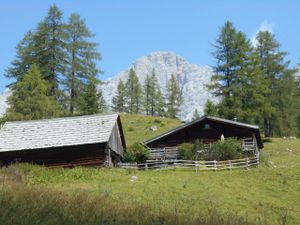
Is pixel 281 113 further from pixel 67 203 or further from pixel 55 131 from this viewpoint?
pixel 67 203

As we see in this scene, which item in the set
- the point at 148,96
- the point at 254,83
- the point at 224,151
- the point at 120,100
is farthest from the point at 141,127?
the point at 148,96

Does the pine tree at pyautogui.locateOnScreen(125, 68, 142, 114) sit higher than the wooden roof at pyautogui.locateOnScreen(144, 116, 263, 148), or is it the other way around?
the pine tree at pyautogui.locateOnScreen(125, 68, 142, 114)

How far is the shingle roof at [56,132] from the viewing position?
37.0 meters

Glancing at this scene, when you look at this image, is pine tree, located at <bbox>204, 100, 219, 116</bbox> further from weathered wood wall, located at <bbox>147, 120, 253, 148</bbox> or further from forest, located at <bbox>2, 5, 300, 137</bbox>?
weathered wood wall, located at <bbox>147, 120, 253, 148</bbox>

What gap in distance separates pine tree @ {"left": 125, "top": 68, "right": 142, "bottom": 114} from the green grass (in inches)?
648

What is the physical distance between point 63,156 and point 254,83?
25.4 m

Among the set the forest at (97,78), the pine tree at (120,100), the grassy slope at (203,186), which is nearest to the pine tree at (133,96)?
the pine tree at (120,100)

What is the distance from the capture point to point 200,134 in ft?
141

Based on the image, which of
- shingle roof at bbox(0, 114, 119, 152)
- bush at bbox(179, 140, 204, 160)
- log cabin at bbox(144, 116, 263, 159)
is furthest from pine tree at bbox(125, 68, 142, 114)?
shingle roof at bbox(0, 114, 119, 152)

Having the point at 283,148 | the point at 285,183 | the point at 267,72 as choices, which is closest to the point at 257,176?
the point at 285,183

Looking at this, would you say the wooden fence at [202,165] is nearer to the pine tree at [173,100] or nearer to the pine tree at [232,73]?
the pine tree at [232,73]

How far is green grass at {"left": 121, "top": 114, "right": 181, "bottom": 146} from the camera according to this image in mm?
58281

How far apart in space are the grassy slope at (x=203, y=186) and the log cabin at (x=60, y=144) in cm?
369

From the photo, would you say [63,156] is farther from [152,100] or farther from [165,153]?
[152,100]
